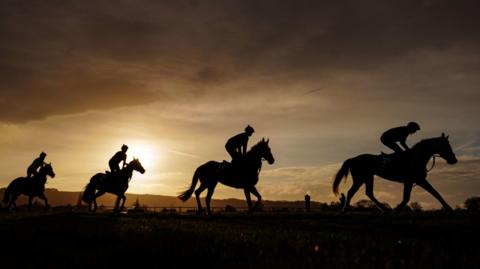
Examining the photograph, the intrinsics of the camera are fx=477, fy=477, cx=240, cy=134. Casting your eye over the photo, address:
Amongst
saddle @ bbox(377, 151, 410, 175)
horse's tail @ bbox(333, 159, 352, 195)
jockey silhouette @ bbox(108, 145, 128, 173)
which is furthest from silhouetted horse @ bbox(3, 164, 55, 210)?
saddle @ bbox(377, 151, 410, 175)

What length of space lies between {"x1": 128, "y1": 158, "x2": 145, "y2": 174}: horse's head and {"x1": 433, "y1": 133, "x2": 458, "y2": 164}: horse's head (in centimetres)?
1395

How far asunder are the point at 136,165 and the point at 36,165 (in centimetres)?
803

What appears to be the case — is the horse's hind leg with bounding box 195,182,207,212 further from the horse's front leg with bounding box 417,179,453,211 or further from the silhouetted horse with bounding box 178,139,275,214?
the horse's front leg with bounding box 417,179,453,211

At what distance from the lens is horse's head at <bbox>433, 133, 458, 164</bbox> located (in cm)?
1800

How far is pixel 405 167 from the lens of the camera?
707 inches

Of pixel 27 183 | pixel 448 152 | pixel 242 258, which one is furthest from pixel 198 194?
pixel 242 258

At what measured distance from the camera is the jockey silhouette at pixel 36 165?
92.6 ft

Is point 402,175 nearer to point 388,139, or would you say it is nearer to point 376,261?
point 388,139

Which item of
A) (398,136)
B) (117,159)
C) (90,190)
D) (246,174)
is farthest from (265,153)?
(90,190)

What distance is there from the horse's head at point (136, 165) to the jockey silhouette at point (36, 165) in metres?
7.46

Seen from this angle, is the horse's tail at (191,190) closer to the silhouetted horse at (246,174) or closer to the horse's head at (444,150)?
the silhouetted horse at (246,174)

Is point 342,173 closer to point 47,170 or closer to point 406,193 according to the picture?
point 406,193

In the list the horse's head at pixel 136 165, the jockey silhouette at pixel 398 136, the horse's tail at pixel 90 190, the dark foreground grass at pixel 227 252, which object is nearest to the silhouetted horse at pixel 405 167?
the jockey silhouette at pixel 398 136

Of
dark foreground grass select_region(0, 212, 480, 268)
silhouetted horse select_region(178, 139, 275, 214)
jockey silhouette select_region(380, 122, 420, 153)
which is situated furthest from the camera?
silhouetted horse select_region(178, 139, 275, 214)
